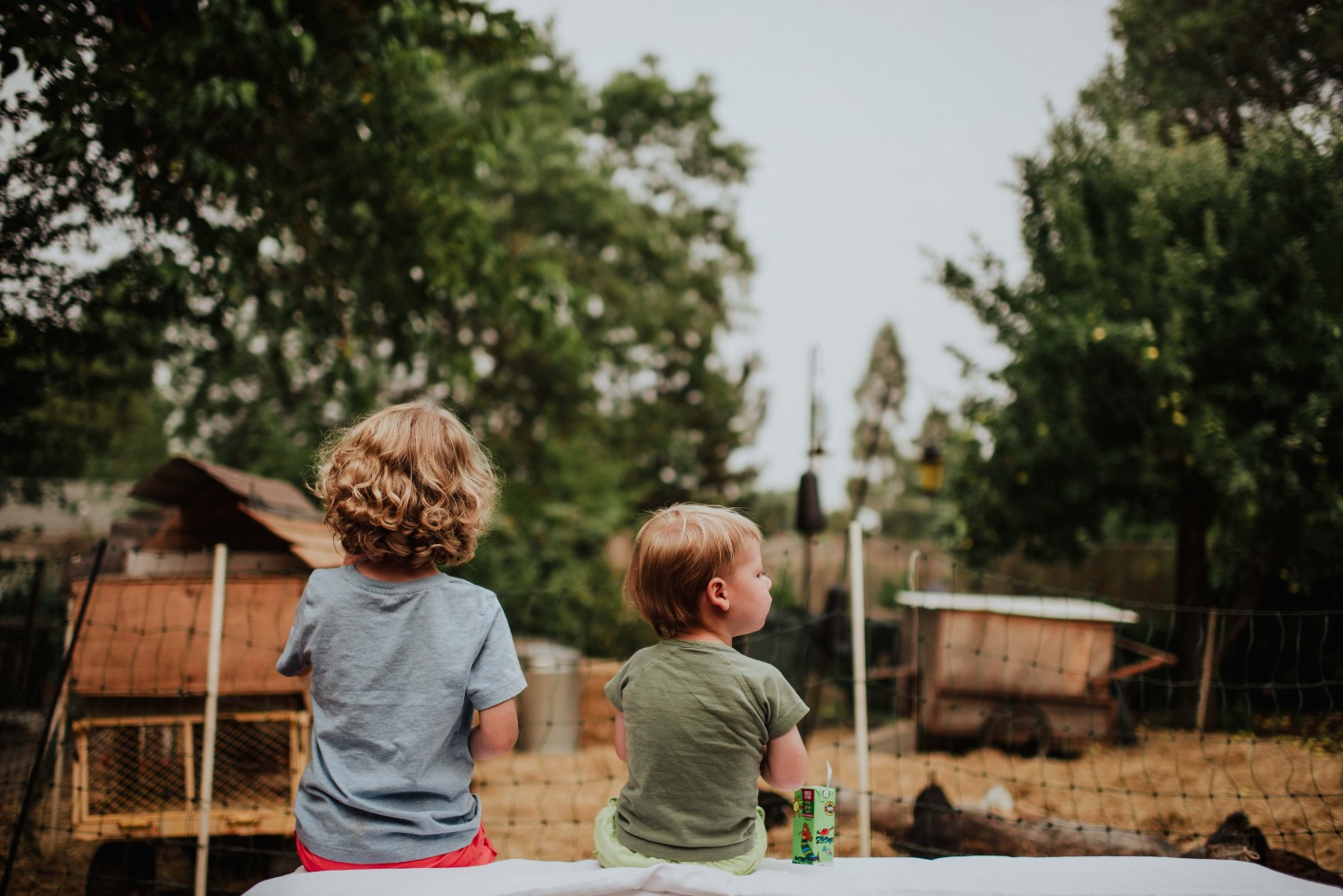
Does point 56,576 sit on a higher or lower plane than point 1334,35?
lower

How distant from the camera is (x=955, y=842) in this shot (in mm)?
3348

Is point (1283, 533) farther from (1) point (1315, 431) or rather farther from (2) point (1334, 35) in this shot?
(2) point (1334, 35)

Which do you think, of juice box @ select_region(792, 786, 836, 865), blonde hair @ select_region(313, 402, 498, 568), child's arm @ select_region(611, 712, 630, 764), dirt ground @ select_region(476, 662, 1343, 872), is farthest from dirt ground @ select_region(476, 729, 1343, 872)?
blonde hair @ select_region(313, 402, 498, 568)

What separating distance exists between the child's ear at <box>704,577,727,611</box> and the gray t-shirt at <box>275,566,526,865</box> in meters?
0.44

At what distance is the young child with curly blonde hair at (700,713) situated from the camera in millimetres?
1628

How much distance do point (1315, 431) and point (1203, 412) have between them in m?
0.59

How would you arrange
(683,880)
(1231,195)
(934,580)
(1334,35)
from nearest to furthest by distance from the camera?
1. (683,880)
2. (1334,35)
3. (1231,195)
4. (934,580)

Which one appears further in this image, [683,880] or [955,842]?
[955,842]

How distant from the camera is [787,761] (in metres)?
1.65

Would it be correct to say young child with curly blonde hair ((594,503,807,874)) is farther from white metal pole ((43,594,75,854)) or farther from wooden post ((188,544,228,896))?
white metal pole ((43,594,75,854))

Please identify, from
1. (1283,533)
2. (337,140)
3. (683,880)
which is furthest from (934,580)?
(683,880)

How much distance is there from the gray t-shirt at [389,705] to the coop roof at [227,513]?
1.77m

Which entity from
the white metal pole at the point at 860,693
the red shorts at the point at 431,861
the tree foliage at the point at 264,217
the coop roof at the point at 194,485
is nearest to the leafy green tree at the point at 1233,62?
the white metal pole at the point at 860,693

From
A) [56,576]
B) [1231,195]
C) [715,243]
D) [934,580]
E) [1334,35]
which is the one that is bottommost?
[934,580]
